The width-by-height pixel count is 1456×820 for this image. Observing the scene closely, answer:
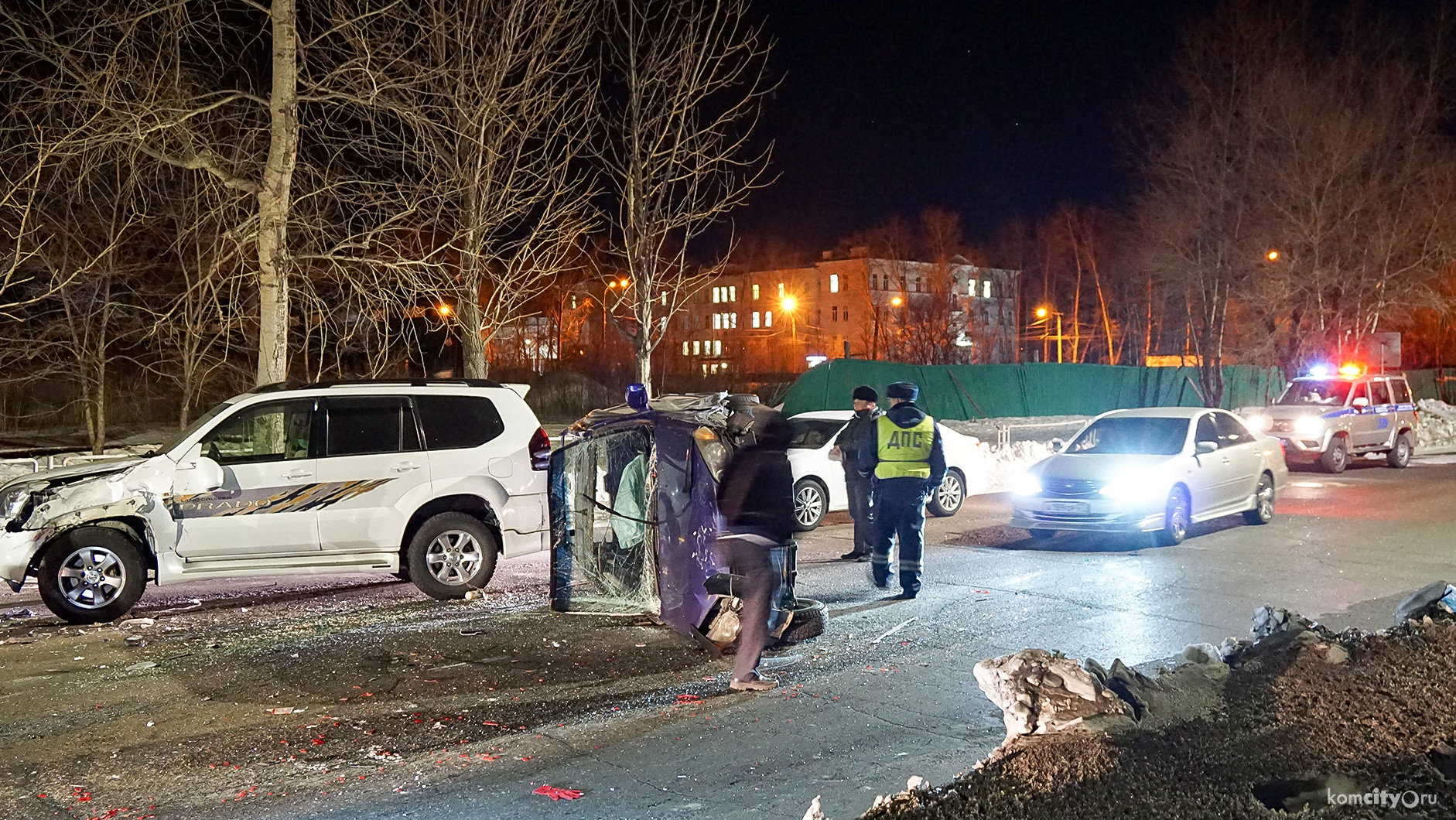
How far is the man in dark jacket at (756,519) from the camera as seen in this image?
21.4 feet

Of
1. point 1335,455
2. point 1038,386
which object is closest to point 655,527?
point 1335,455

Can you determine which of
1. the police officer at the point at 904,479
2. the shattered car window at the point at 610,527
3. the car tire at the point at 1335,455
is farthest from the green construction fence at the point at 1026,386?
the shattered car window at the point at 610,527

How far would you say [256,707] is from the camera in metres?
6.40

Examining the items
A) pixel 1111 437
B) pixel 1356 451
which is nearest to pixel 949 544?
pixel 1111 437

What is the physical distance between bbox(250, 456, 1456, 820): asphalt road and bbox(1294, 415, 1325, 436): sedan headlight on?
257 inches

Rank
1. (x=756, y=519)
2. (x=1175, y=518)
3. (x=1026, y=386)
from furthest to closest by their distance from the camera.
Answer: (x=1026, y=386) → (x=1175, y=518) → (x=756, y=519)

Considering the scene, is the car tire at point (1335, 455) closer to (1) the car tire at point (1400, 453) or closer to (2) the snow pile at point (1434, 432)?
(1) the car tire at point (1400, 453)

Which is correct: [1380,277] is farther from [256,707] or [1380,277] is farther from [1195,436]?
[256,707]

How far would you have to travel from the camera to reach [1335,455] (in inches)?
827

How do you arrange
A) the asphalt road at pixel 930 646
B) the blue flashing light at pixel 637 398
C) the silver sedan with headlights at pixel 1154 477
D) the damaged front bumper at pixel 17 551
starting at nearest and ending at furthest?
the asphalt road at pixel 930 646 < the damaged front bumper at pixel 17 551 < the blue flashing light at pixel 637 398 < the silver sedan with headlights at pixel 1154 477

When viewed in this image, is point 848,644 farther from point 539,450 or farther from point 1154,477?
point 1154,477

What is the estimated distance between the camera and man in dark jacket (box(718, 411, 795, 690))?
21.4ft

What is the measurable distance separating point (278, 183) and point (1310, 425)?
18.9m

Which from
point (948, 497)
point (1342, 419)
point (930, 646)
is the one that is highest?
point (1342, 419)
